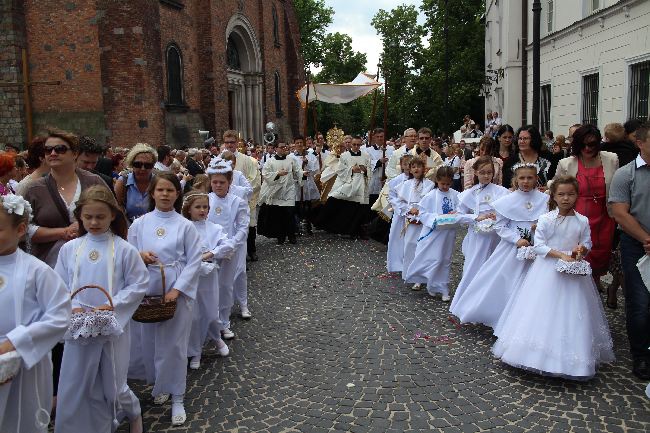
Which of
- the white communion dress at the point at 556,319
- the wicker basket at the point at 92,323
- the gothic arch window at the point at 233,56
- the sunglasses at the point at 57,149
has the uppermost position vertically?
the gothic arch window at the point at 233,56

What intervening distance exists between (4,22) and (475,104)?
28.4m

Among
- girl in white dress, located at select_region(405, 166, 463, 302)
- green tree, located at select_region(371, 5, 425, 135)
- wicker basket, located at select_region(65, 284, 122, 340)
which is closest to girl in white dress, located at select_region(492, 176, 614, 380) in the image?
girl in white dress, located at select_region(405, 166, 463, 302)

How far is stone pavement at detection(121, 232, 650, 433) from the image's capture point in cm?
446

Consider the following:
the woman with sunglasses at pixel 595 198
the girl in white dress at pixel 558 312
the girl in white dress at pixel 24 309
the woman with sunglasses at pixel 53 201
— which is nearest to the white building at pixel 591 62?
the woman with sunglasses at pixel 595 198

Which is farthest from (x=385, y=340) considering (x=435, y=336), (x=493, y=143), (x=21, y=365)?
(x=21, y=365)

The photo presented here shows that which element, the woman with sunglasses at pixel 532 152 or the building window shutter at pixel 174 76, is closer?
the woman with sunglasses at pixel 532 152

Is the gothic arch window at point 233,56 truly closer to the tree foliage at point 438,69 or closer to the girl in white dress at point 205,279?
the tree foliage at point 438,69

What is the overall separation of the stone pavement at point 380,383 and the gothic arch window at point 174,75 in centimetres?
1646

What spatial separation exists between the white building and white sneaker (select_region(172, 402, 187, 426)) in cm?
1125

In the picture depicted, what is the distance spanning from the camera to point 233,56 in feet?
95.9

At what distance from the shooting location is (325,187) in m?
13.5

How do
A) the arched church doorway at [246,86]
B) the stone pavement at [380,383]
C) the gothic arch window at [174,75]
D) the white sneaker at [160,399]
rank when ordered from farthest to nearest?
1. the arched church doorway at [246,86]
2. the gothic arch window at [174,75]
3. the white sneaker at [160,399]
4. the stone pavement at [380,383]

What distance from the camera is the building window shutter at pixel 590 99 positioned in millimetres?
16469

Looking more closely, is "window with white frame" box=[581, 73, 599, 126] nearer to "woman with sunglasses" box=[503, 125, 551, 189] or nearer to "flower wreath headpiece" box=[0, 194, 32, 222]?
"woman with sunglasses" box=[503, 125, 551, 189]
